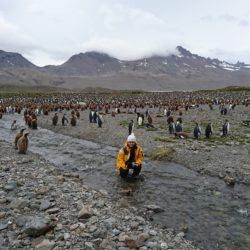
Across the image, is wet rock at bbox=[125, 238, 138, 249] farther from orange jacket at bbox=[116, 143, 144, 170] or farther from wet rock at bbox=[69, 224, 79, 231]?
orange jacket at bbox=[116, 143, 144, 170]

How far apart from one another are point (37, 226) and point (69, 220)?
2.72 ft

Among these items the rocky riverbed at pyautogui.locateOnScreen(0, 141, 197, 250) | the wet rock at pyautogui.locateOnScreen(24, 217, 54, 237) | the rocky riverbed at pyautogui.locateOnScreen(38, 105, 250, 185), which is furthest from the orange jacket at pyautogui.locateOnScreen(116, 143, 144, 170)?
the wet rock at pyautogui.locateOnScreen(24, 217, 54, 237)

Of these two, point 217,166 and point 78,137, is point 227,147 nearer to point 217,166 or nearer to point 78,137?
point 217,166

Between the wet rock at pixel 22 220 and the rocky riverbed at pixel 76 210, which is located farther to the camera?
the wet rock at pixel 22 220

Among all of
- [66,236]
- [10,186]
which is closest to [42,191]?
[10,186]

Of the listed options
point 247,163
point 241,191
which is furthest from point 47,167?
point 247,163

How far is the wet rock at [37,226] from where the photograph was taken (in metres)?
7.49

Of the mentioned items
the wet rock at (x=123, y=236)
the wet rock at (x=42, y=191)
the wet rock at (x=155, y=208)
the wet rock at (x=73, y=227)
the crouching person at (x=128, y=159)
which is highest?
the crouching person at (x=128, y=159)

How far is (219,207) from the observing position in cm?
1037

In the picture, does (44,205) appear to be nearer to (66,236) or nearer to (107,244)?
(66,236)

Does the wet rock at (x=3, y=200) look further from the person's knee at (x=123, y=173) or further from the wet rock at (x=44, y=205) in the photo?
the person's knee at (x=123, y=173)

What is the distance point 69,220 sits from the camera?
823cm

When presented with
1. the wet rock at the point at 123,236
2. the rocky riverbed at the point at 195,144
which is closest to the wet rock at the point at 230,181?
the rocky riverbed at the point at 195,144

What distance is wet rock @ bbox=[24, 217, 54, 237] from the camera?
7.49 meters
